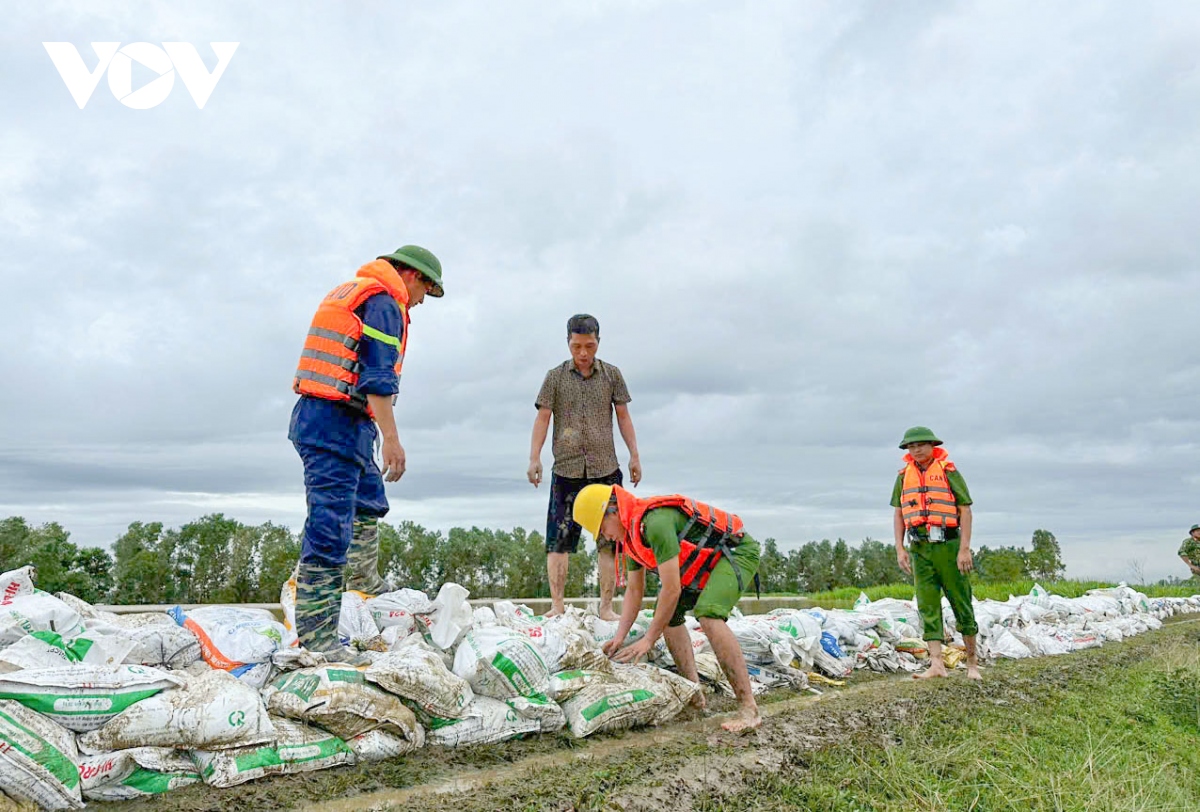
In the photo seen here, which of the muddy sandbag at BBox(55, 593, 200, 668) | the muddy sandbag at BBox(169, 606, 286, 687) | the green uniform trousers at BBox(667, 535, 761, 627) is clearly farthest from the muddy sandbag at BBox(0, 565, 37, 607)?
the green uniform trousers at BBox(667, 535, 761, 627)

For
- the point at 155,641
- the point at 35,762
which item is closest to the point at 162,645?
the point at 155,641

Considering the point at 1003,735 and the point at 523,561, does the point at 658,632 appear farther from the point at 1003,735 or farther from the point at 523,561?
the point at 523,561

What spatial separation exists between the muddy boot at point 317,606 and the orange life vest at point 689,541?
1317mm

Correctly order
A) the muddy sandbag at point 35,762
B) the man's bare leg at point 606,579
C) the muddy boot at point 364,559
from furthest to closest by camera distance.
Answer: the man's bare leg at point 606,579 → the muddy boot at point 364,559 → the muddy sandbag at point 35,762

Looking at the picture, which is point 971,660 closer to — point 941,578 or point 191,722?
point 941,578

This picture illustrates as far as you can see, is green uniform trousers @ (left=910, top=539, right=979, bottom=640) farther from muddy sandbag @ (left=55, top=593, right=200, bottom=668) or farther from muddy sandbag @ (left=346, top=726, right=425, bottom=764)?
muddy sandbag @ (left=55, top=593, right=200, bottom=668)

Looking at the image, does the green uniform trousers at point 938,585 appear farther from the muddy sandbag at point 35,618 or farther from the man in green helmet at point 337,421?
the muddy sandbag at point 35,618

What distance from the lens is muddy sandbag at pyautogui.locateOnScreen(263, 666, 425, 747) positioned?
3008 mm

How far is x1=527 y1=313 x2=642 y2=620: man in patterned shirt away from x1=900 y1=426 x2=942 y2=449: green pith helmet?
6.97 feet

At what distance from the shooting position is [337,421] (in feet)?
11.6

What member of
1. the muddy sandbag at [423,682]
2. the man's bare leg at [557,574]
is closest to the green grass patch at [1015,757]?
the muddy sandbag at [423,682]

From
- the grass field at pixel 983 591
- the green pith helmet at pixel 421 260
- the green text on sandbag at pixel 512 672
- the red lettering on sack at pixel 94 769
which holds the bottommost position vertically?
the grass field at pixel 983 591

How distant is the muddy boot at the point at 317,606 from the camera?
3504 mm

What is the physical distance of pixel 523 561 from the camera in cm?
1476
